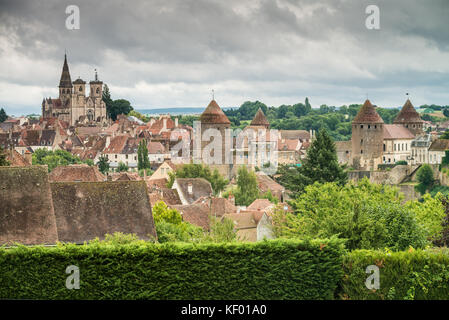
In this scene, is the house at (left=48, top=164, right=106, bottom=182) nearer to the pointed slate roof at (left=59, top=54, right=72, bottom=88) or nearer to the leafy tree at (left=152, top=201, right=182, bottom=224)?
the leafy tree at (left=152, top=201, right=182, bottom=224)

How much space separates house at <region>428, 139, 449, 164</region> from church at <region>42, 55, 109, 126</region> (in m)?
80.6

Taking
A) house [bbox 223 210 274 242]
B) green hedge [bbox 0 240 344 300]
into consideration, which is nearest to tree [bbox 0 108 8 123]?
house [bbox 223 210 274 242]

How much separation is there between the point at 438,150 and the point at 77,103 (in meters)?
90.8

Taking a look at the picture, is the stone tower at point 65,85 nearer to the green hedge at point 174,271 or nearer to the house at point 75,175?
the house at point 75,175

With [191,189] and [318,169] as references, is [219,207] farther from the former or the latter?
[191,189]

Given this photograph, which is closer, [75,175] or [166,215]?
[166,215]

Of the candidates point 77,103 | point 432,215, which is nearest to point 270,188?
point 432,215

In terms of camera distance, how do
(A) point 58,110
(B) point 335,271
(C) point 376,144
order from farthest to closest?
1. (A) point 58,110
2. (C) point 376,144
3. (B) point 335,271

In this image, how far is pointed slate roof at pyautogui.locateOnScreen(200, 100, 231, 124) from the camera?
239ft

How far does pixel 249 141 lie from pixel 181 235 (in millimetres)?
69640

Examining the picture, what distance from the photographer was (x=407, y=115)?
333 ft
